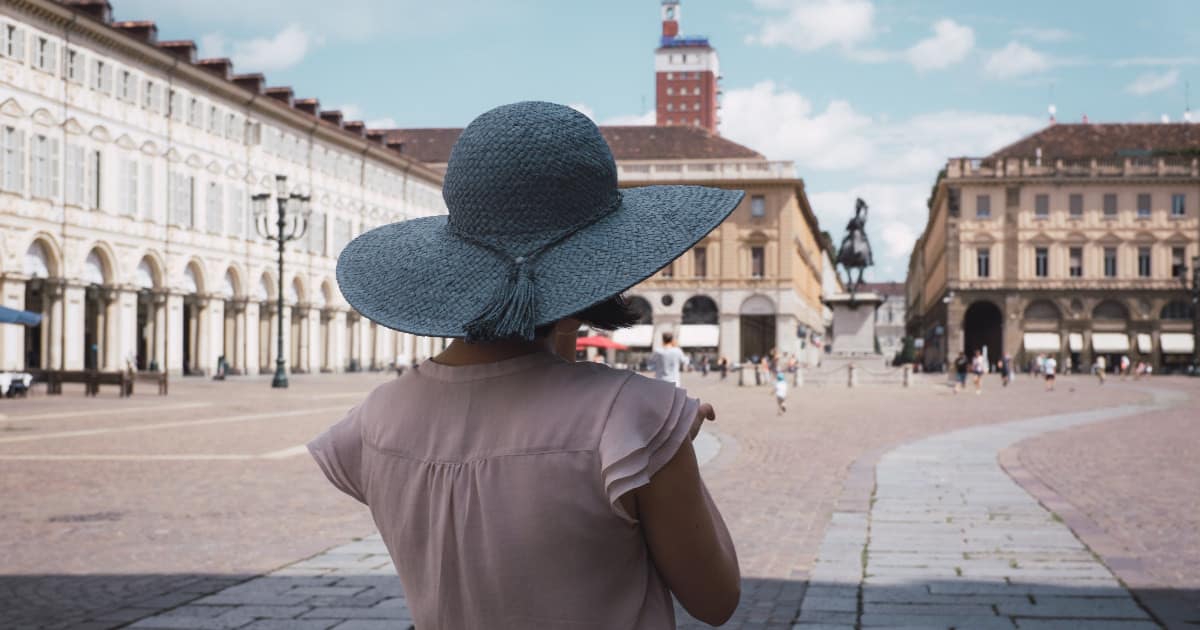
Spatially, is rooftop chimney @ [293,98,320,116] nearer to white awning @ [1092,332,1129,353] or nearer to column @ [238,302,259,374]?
column @ [238,302,259,374]

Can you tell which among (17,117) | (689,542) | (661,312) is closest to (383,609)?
(689,542)

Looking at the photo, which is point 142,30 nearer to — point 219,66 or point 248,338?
point 219,66

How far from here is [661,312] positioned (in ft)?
276

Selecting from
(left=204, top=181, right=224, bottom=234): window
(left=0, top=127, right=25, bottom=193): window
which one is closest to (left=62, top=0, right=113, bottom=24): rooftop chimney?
(left=0, top=127, right=25, bottom=193): window

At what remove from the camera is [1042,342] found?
80.7m

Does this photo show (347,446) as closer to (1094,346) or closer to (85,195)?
(85,195)

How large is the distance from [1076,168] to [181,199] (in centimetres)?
5609

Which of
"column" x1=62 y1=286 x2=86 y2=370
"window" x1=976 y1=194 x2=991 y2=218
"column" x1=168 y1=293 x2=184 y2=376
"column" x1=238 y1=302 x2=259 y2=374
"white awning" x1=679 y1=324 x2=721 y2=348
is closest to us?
"column" x1=62 y1=286 x2=86 y2=370

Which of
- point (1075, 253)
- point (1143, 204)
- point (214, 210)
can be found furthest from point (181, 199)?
point (1143, 204)

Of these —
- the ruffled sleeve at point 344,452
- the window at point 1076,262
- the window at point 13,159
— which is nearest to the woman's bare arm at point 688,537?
the ruffled sleeve at point 344,452

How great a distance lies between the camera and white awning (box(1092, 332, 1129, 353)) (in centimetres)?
7988

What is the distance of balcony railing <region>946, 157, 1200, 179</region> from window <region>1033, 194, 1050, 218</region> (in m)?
1.44

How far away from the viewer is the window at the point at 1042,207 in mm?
82062

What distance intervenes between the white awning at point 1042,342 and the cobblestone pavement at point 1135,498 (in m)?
62.2
